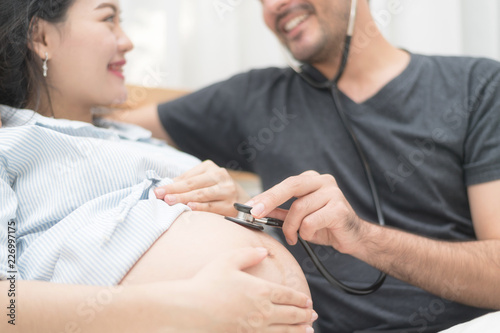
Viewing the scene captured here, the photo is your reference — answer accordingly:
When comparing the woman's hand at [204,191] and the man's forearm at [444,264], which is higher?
the woman's hand at [204,191]

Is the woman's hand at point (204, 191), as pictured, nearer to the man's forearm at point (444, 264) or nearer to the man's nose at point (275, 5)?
the man's forearm at point (444, 264)

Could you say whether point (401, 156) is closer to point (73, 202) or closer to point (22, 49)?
point (73, 202)

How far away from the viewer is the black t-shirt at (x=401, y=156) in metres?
1.04

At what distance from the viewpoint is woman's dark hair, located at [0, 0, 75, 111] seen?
0.93 metres

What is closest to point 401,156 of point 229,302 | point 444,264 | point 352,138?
point 352,138

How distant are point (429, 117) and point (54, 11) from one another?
909 millimetres

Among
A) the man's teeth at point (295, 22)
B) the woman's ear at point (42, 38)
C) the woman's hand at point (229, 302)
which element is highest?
the woman's ear at point (42, 38)

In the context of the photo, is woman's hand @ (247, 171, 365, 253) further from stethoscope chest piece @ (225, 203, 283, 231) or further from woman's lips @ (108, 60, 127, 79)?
woman's lips @ (108, 60, 127, 79)

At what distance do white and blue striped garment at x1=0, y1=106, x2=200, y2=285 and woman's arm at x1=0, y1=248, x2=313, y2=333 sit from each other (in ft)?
0.19

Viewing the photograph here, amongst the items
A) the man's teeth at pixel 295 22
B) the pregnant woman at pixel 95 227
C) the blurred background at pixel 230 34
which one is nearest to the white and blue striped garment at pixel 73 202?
the pregnant woman at pixel 95 227

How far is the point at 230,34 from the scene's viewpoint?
1.58 metres

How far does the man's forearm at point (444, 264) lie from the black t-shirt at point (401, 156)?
3 centimetres

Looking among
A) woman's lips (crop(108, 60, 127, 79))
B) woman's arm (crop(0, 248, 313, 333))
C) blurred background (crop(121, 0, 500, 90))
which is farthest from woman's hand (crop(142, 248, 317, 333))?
blurred background (crop(121, 0, 500, 90))

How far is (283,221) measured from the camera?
81cm
